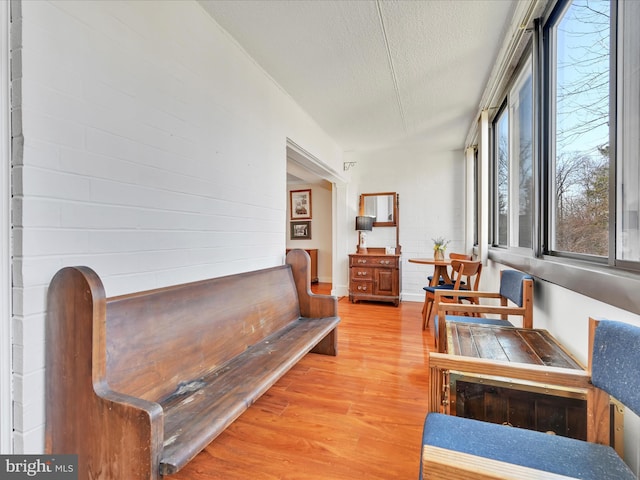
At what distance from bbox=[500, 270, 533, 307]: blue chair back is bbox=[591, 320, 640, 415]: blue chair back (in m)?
1.05

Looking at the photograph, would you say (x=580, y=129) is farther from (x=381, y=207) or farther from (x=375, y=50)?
(x=381, y=207)

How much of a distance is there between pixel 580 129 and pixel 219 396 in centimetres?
225

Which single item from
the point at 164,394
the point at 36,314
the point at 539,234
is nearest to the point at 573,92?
the point at 539,234

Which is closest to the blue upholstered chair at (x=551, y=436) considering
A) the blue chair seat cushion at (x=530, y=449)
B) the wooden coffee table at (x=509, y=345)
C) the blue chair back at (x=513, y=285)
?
the blue chair seat cushion at (x=530, y=449)

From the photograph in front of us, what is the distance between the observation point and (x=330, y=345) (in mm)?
2654

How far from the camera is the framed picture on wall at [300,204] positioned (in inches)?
259

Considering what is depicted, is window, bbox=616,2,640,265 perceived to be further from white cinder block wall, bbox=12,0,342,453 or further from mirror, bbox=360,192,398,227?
mirror, bbox=360,192,398,227

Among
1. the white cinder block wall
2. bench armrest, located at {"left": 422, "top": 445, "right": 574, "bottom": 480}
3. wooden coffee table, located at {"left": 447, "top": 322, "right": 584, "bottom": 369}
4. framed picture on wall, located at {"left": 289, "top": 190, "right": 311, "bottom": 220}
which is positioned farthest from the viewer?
framed picture on wall, located at {"left": 289, "top": 190, "right": 311, "bottom": 220}

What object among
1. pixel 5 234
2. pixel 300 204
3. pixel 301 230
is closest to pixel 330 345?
pixel 5 234

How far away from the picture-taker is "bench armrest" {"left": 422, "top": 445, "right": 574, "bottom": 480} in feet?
2.05

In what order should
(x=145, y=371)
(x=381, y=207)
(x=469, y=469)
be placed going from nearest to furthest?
(x=469, y=469), (x=145, y=371), (x=381, y=207)

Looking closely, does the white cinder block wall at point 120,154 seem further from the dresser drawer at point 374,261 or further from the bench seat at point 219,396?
the dresser drawer at point 374,261

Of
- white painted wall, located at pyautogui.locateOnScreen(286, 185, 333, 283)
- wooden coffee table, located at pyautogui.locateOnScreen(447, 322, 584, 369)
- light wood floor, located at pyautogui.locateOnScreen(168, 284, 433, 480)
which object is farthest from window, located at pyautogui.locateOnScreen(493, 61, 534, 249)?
white painted wall, located at pyautogui.locateOnScreen(286, 185, 333, 283)

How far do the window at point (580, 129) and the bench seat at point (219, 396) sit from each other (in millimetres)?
1706
